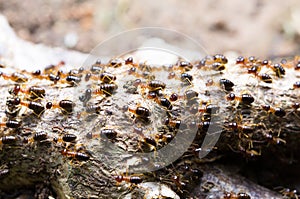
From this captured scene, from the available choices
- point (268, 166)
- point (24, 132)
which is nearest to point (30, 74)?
point (24, 132)

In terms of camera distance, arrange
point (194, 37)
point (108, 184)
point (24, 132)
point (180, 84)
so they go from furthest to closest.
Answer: point (194, 37), point (180, 84), point (24, 132), point (108, 184)

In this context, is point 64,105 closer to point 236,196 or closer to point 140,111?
point 140,111

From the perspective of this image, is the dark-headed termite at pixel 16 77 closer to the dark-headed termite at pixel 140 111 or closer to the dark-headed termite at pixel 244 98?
the dark-headed termite at pixel 140 111

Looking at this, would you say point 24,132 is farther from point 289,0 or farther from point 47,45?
point 289,0

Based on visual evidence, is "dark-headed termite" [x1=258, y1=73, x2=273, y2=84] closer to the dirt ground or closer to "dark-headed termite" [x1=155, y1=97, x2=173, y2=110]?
"dark-headed termite" [x1=155, y1=97, x2=173, y2=110]

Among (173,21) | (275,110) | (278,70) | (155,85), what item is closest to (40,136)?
(155,85)

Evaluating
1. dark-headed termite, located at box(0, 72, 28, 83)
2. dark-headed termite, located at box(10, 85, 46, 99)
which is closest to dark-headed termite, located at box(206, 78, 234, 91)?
dark-headed termite, located at box(10, 85, 46, 99)
